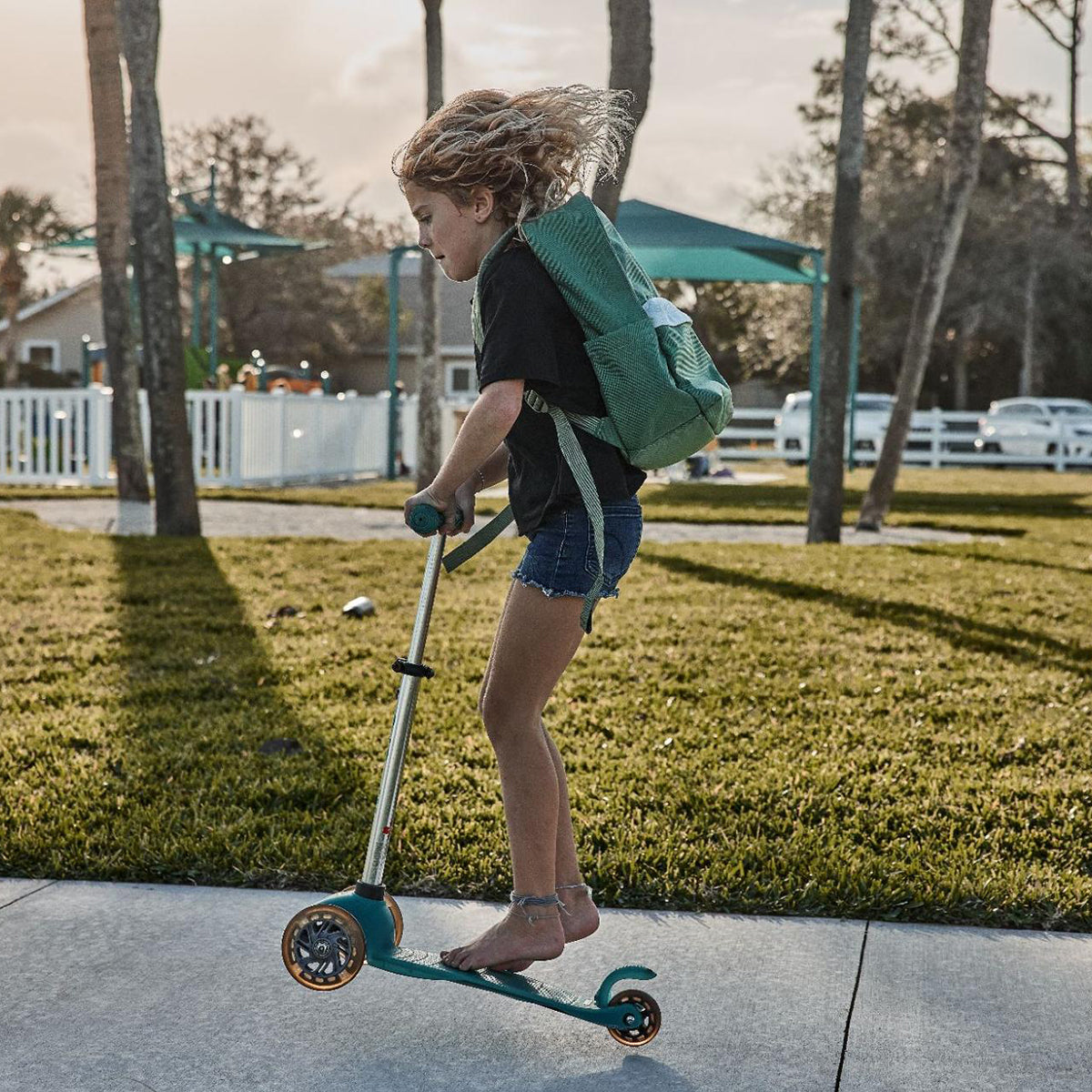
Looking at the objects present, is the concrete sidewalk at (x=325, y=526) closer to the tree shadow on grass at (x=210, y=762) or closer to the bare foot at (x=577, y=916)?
the tree shadow on grass at (x=210, y=762)

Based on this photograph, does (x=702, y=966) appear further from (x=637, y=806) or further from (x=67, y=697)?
(x=67, y=697)

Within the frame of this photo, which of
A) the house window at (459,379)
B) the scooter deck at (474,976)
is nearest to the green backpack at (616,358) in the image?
the scooter deck at (474,976)

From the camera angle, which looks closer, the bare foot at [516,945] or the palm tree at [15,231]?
the bare foot at [516,945]

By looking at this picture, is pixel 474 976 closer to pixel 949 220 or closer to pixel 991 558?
pixel 991 558

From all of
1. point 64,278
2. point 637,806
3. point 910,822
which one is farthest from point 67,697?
point 64,278

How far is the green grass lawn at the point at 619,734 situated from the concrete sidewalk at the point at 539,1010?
10.2 inches

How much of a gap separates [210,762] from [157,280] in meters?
7.33

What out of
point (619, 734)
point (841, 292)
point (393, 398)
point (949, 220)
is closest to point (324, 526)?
point (841, 292)

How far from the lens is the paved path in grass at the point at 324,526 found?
12602 millimetres

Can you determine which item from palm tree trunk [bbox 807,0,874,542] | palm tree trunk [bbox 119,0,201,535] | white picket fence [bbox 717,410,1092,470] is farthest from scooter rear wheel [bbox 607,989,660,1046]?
white picket fence [bbox 717,410,1092,470]

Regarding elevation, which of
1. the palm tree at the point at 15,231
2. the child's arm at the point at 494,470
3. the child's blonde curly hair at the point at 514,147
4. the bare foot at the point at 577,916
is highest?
the palm tree at the point at 15,231

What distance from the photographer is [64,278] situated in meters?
62.3

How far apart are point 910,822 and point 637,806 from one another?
804 millimetres

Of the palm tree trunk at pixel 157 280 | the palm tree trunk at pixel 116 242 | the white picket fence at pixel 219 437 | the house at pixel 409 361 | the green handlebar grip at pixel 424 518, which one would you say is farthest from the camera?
the house at pixel 409 361
